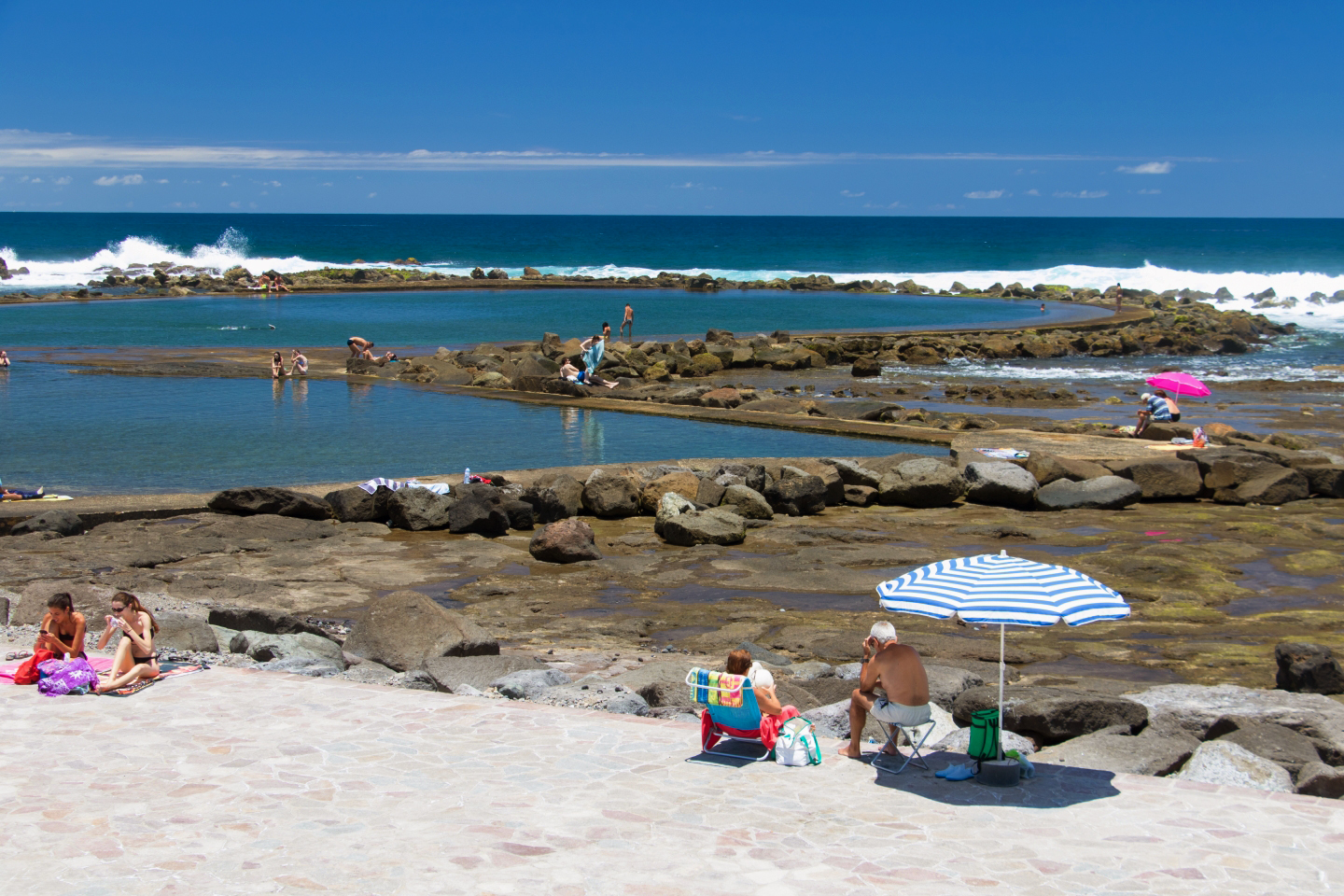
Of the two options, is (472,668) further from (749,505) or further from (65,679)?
(749,505)

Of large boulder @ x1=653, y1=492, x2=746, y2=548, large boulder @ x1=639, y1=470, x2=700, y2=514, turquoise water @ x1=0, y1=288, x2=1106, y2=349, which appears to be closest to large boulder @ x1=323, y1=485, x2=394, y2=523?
large boulder @ x1=639, y1=470, x2=700, y2=514

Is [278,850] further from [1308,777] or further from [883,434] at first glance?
[883,434]

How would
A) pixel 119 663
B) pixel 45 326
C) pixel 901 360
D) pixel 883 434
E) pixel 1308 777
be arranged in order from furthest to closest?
1. pixel 45 326
2. pixel 901 360
3. pixel 883 434
4. pixel 119 663
5. pixel 1308 777

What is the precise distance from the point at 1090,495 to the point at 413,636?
10763 mm

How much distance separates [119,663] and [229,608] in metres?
2.47

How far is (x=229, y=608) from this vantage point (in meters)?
11.1

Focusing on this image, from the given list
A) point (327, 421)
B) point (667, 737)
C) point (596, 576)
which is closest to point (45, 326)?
point (327, 421)

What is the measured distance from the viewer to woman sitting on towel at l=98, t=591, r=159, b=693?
8.57 meters

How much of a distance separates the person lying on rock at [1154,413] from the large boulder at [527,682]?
614 inches

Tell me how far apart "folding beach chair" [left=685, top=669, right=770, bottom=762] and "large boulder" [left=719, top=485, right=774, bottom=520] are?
8.72 metres

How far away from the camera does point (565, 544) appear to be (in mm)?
14070

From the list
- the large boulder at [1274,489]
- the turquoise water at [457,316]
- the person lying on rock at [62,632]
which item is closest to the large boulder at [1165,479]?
the large boulder at [1274,489]

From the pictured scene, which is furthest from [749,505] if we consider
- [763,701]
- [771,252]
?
[771,252]

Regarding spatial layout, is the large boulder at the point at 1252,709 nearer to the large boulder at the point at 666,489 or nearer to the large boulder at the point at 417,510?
the large boulder at the point at 666,489
